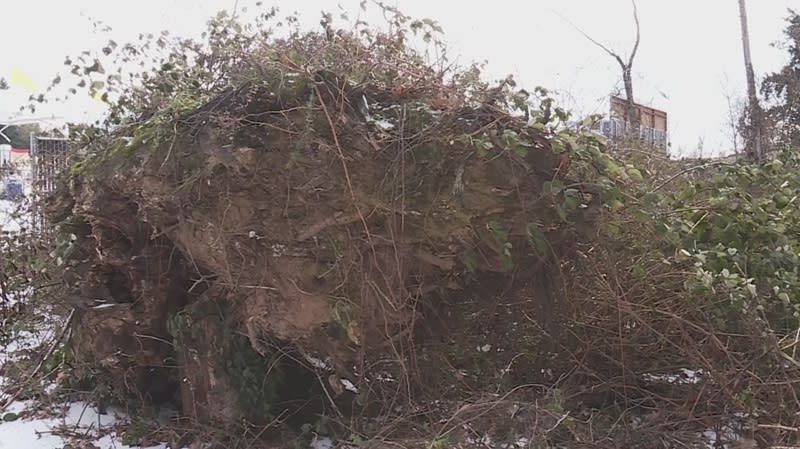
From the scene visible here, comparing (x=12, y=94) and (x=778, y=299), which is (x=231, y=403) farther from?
(x=12, y=94)

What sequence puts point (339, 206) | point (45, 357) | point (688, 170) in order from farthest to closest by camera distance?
point (45, 357), point (688, 170), point (339, 206)

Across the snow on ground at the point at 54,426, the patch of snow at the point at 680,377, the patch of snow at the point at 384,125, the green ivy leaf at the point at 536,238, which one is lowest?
the snow on ground at the point at 54,426

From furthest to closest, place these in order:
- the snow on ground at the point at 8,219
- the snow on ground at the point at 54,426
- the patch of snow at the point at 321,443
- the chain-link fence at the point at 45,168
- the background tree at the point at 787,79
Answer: the background tree at the point at 787,79 → the snow on ground at the point at 8,219 → the chain-link fence at the point at 45,168 → the snow on ground at the point at 54,426 → the patch of snow at the point at 321,443

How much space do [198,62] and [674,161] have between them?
9.25 ft

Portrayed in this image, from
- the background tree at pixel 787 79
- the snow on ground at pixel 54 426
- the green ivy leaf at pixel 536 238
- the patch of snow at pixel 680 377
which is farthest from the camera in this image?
the background tree at pixel 787 79

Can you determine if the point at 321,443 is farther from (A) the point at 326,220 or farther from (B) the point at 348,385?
(A) the point at 326,220

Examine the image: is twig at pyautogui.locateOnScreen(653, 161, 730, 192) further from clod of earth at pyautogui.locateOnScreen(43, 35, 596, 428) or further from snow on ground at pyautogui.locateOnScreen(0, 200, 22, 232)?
snow on ground at pyautogui.locateOnScreen(0, 200, 22, 232)

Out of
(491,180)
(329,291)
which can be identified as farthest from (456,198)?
(329,291)

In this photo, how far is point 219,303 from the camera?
12.1 feet

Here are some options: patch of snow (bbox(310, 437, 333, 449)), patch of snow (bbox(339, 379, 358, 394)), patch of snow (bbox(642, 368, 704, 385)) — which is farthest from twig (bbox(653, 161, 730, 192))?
patch of snow (bbox(310, 437, 333, 449))

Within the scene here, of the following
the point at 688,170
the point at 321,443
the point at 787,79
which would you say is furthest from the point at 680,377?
the point at 787,79

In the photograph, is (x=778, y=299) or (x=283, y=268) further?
(x=283, y=268)

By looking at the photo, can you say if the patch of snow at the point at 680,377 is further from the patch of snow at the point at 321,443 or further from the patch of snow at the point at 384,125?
the patch of snow at the point at 384,125

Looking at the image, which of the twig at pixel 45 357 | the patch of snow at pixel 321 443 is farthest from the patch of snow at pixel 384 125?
the twig at pixel 45 357
